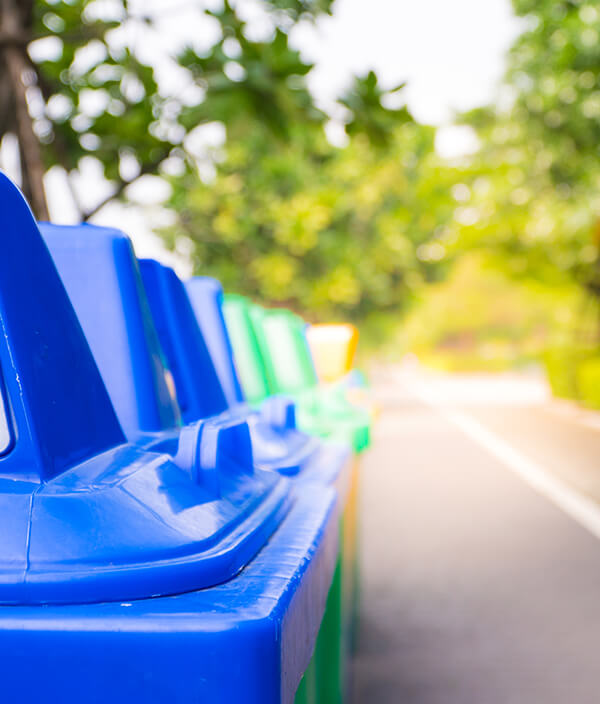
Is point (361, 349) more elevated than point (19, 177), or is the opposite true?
point (19, 177)

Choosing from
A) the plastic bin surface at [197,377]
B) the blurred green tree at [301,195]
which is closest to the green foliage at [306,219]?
the blurred green tree at [301,195]

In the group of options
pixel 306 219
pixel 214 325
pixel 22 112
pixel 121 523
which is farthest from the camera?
pixel 306 219

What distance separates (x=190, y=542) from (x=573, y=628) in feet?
11.4

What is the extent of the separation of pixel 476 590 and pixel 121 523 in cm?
409

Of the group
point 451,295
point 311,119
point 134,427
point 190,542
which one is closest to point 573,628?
point 311,119

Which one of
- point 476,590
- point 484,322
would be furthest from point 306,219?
point 484,322

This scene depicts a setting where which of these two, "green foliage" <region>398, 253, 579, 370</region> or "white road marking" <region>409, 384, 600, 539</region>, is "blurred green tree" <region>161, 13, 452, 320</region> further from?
"green foliage" <region>398, 253, 579, 370</region>

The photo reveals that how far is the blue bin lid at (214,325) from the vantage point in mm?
3367

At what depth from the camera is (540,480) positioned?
31.3 feet

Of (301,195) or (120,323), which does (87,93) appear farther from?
(301,195)

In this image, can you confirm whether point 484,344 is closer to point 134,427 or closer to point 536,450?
point 536,450

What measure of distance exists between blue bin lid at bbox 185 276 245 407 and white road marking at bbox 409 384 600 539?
410cm

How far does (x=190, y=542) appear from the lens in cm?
136

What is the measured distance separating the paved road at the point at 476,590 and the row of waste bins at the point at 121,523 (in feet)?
5.93
